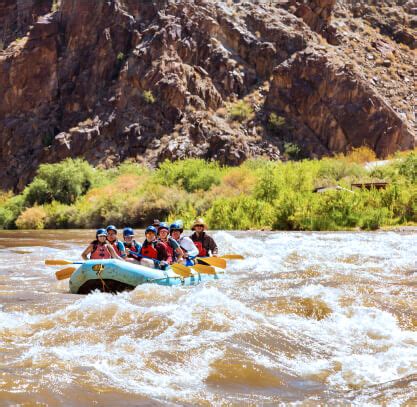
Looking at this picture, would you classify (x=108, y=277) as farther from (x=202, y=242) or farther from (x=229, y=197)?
(x=229, y=197)

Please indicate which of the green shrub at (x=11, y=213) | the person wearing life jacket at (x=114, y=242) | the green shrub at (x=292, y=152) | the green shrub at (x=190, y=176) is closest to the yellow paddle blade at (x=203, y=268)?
the person wearing life jacket at (x=114, y=242)

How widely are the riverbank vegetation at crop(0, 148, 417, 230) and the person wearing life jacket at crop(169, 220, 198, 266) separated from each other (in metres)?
12.3

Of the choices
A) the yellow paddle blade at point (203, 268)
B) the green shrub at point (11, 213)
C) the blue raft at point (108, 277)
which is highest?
the blue raft at point (108, 277)

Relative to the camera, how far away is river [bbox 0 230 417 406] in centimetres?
443

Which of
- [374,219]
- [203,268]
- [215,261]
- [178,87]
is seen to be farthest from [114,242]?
[178,87]

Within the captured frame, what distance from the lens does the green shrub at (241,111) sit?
5116 cm

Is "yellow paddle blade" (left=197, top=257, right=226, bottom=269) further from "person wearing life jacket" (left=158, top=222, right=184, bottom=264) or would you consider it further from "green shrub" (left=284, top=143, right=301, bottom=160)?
"green shrub" (left=284, top=143, right=301, bottom=160)

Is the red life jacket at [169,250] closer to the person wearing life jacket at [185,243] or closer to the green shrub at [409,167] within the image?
the person wearing life jacket at [185,243]

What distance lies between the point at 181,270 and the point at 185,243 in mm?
1559

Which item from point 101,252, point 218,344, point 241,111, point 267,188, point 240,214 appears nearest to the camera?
point 218,344

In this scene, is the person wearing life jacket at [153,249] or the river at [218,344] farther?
the person wearing life jacket at [153,249]

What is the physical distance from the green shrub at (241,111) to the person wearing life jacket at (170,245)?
136 ft

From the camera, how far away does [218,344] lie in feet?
18.5

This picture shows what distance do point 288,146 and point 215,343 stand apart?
148ft
